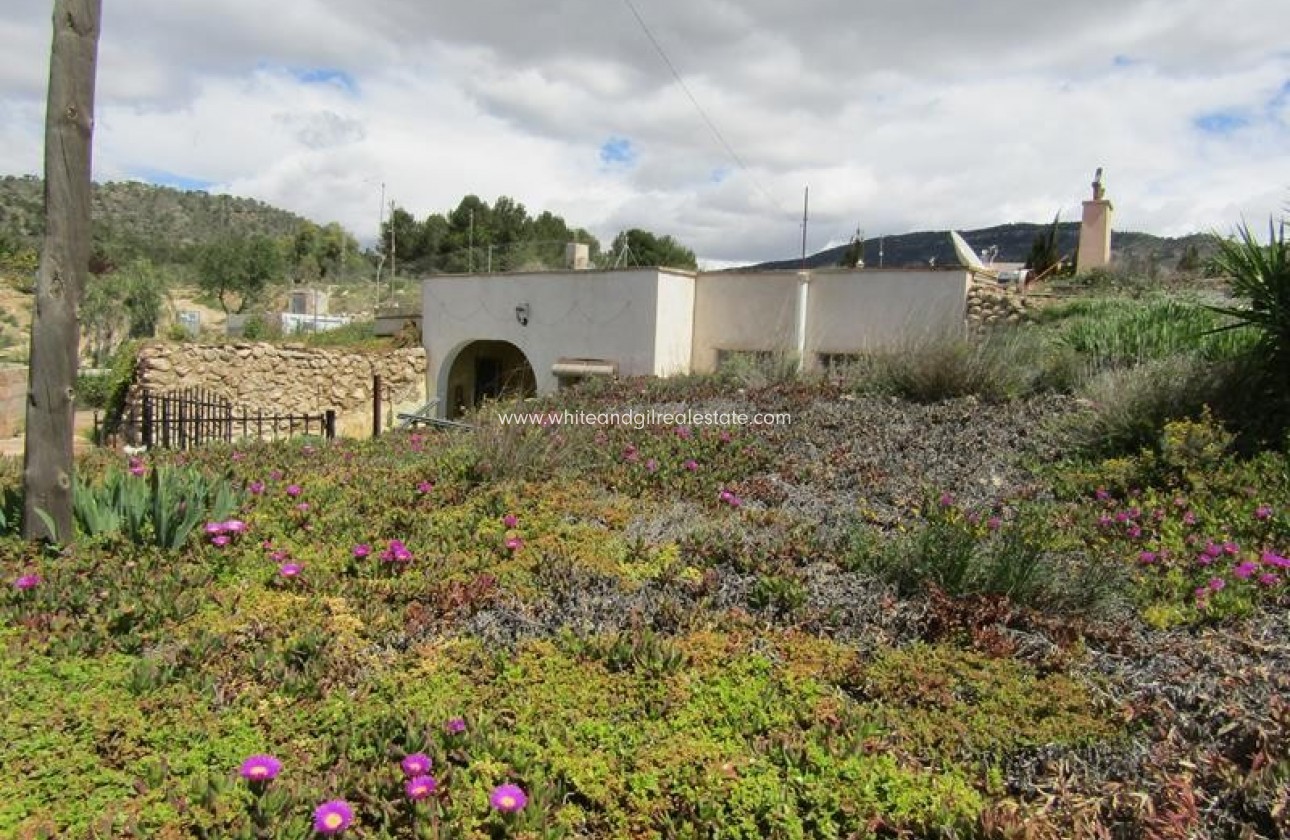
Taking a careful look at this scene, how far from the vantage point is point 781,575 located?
3.73 m

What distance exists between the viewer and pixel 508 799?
6.79ft

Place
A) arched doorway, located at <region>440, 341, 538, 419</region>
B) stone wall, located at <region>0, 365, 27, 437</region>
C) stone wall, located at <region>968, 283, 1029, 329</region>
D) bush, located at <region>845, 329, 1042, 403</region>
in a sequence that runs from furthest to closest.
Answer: arched doorway, located at <region>440, 341, 538, 419</region> → stone wall, located at <region>0, 365, 27, 437</region> → stone wall, located at <region>968, 283, 1029, 329</region> → bush, located at <region>845, 329, 1042, 403</region>

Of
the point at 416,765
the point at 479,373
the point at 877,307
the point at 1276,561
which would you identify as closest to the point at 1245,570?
the point at 1276,561

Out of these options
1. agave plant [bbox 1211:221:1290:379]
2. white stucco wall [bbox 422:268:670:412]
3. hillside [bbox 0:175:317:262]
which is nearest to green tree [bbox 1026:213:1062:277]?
white stucco wall [bbox 422:268:670:412]

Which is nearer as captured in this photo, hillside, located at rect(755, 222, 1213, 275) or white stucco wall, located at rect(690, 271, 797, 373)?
white stucco wall, located at rect(690, 271, 797, 373)

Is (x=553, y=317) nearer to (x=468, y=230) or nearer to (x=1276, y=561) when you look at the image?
(x=1276, y=561)

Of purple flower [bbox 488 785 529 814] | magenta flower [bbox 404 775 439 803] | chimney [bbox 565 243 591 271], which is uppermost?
chimney [bbox 565 243 591 271]

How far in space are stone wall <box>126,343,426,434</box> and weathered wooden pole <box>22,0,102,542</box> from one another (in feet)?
32.6

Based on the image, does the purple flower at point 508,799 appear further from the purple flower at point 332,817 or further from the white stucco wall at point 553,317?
the white stucco wall at point 553,317

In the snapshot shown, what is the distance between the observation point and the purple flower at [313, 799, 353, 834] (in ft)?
6.32

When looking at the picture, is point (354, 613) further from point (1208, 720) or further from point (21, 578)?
point (1208, 720)

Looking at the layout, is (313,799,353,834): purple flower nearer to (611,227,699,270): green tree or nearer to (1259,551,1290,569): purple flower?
(1259,551,1290,569): purple flower

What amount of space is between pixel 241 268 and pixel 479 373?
64.2ft

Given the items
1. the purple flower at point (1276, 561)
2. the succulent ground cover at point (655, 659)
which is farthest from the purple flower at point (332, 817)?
the purple flower at point (1276, 561)
